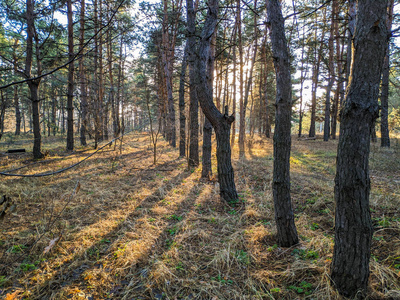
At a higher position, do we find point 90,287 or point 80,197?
point 80,197

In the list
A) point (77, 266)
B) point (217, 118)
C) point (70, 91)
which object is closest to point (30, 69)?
point (70, 91)

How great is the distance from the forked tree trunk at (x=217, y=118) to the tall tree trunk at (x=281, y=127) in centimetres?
181

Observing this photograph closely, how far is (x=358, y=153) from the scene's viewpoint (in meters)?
1.77

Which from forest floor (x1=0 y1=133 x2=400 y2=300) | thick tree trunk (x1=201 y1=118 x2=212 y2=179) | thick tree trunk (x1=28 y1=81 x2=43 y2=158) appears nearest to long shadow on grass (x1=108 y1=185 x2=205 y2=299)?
forest floor (x1=0 y1=133 x2=400 y2=300)

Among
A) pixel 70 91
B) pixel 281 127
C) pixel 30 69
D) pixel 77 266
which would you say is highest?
pixel 30 69

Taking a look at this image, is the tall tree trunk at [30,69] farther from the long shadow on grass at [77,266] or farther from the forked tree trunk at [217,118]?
the long shadow on grass at [77,266]

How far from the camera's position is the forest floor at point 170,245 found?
7.00 ft

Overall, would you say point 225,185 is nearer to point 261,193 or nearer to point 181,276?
point 261,193

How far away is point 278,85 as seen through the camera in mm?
2652

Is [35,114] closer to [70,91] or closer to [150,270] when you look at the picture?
[70,91]

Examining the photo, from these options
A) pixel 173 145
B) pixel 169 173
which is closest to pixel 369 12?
pixel 169 173

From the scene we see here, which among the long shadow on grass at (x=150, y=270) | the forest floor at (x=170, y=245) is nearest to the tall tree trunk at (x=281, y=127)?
the forest floor at (x=170, y=245)

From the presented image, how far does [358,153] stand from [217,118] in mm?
3028

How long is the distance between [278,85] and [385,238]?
257 centimetres
